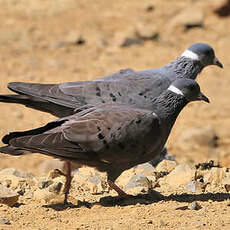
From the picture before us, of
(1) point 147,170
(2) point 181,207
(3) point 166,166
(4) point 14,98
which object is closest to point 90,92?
(4) point 14,98

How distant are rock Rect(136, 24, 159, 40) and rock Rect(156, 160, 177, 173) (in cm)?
852

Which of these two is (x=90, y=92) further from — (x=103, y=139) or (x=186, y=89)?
(x=103, y=139)

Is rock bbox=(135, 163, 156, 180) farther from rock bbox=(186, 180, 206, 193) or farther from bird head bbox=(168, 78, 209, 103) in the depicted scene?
bird head bbox=(168, 78, 209, 103)

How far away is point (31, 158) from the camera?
10.3 m

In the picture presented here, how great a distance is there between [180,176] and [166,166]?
2.05ft

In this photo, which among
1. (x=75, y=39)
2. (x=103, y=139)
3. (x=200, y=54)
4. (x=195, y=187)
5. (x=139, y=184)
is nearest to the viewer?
(x=103, y=139)

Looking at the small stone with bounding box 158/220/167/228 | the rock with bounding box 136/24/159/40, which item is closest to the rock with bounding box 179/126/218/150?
the rock with bounding box 136/24/159/40

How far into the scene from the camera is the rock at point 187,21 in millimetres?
17125

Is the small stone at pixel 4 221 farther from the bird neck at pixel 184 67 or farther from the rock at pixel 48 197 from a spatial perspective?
the bird neck at pixel 184 67

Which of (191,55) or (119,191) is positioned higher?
(191,55)

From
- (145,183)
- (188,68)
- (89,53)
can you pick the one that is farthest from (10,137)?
(89,53)

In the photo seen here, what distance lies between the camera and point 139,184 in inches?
276

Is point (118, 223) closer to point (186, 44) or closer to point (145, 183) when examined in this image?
point (145, 183)

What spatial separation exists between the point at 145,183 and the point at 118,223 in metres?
1.45
